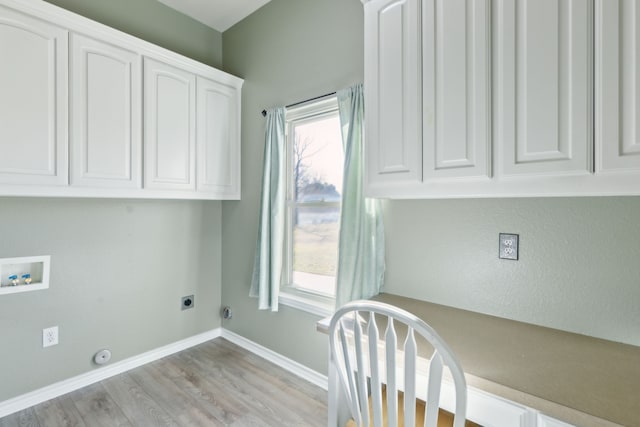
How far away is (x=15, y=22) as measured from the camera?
1.73 metres

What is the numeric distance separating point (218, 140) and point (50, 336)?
1822 millimetres

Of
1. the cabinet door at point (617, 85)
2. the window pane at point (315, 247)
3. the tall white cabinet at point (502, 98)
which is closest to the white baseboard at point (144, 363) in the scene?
the window pane at point (315, 247)

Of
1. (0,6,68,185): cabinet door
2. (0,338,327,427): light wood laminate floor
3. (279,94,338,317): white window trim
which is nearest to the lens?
(0,6,68,185): cabinet door

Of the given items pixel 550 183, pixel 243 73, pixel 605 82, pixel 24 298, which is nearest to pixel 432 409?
pixel 550 183

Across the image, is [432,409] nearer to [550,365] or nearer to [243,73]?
[550,365]

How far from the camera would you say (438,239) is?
5.70ft

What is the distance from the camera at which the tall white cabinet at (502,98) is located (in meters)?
1.00

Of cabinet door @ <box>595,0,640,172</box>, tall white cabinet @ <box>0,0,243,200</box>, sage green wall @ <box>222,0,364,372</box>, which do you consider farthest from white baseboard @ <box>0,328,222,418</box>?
cabinet door @ <box>595,0,640,172</box>

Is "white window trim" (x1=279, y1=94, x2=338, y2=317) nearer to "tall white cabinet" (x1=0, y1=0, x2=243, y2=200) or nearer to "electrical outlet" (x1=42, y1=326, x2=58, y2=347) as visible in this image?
"tall white cabinet" (x1=0, y1=0, x2=243, y2=200)

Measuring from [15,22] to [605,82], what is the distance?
107 inches

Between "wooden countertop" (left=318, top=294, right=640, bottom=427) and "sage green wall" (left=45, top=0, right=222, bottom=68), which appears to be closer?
"wooden countertop" (left=318, top=294, right=640, bottom=427)

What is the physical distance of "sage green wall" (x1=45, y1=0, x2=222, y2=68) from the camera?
229 centimetres

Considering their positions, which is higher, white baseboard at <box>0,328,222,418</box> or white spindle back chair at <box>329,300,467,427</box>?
white spindle back chair at <box>329,300,467,427</box>

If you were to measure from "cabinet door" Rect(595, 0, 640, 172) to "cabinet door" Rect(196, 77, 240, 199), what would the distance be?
2.45 m
